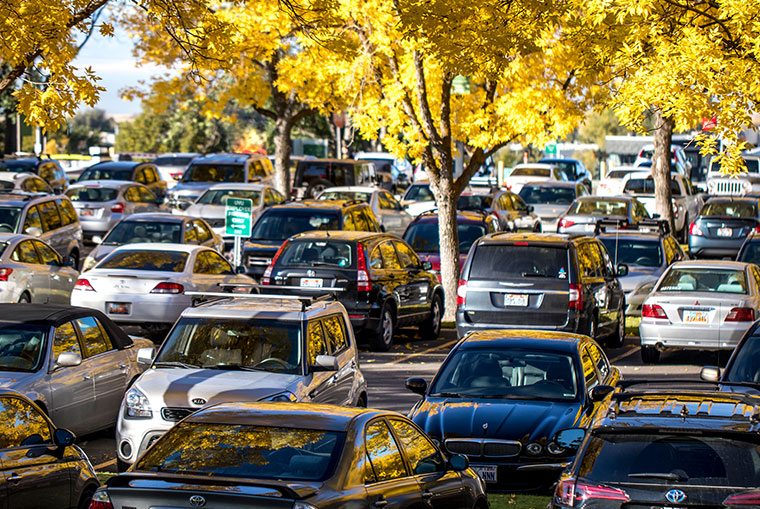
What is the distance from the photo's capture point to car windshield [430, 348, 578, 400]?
445 inches

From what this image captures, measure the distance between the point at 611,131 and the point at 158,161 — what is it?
221 ft

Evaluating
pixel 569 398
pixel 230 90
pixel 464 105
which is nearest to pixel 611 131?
pixel 230 90

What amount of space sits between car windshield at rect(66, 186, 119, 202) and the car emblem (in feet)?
84.1

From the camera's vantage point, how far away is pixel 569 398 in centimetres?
1114

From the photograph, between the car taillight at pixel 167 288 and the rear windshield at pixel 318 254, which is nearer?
the car taillight at pixel 167 288

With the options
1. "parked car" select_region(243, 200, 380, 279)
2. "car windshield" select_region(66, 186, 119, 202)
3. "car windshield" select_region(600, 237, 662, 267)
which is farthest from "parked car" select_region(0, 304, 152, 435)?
"car windshield" select_region(66, 186, 119, 202)

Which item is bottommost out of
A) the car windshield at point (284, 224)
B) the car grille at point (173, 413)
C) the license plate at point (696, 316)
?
the license plate at point (696, 316)

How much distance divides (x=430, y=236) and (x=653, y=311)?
8024mm

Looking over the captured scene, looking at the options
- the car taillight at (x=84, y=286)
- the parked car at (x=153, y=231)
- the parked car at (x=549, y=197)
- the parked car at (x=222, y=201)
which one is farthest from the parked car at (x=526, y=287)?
the parked car at (x=549, y=197)

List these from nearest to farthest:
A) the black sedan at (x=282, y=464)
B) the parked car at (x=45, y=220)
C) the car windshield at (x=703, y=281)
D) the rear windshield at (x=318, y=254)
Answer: the black sedan at (x=282, y=464)
the car windshield at (x=703, y=281)
the rear windshield at (x=318, y=254)
the parked car at (x=45, y=220)

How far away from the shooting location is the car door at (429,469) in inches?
302

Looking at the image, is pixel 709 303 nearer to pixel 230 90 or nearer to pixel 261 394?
pixel 261 394

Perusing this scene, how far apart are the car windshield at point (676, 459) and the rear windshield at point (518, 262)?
1017 cm

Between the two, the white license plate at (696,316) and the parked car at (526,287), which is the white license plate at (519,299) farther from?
the white license plate at (696,316)
